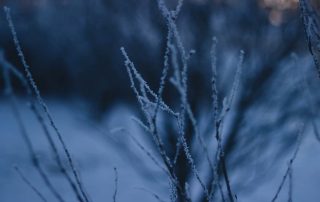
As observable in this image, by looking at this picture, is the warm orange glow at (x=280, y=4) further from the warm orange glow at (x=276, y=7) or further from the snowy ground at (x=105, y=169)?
the snowy ground at (x=105, y=169)

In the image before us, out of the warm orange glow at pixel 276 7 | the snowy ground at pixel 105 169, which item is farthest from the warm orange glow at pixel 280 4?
the snowy ground at pixel 105 169

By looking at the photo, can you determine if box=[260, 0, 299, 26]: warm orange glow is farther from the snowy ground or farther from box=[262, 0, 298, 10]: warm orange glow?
the snowy ground

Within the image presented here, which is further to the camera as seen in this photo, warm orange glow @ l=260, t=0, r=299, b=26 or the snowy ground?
the snowy ground

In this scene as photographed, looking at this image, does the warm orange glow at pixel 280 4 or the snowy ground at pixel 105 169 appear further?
the snowy ground at pixel 105 169

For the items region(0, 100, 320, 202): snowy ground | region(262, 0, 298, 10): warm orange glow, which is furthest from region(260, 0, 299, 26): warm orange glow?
region(0, 100, 320, 202): snowy ground

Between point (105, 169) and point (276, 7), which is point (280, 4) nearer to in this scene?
point (276, 7)

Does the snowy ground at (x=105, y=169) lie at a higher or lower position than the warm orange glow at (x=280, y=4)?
higher

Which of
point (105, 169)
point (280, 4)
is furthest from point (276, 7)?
point (105, 169)

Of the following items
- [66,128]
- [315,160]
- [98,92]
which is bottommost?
[98,92]

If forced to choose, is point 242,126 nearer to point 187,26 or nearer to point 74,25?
point 187,26

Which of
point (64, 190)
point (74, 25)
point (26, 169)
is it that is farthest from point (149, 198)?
point (74, 25)

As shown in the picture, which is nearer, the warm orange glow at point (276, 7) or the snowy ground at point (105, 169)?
the warm orange glow at point (276, 7)
